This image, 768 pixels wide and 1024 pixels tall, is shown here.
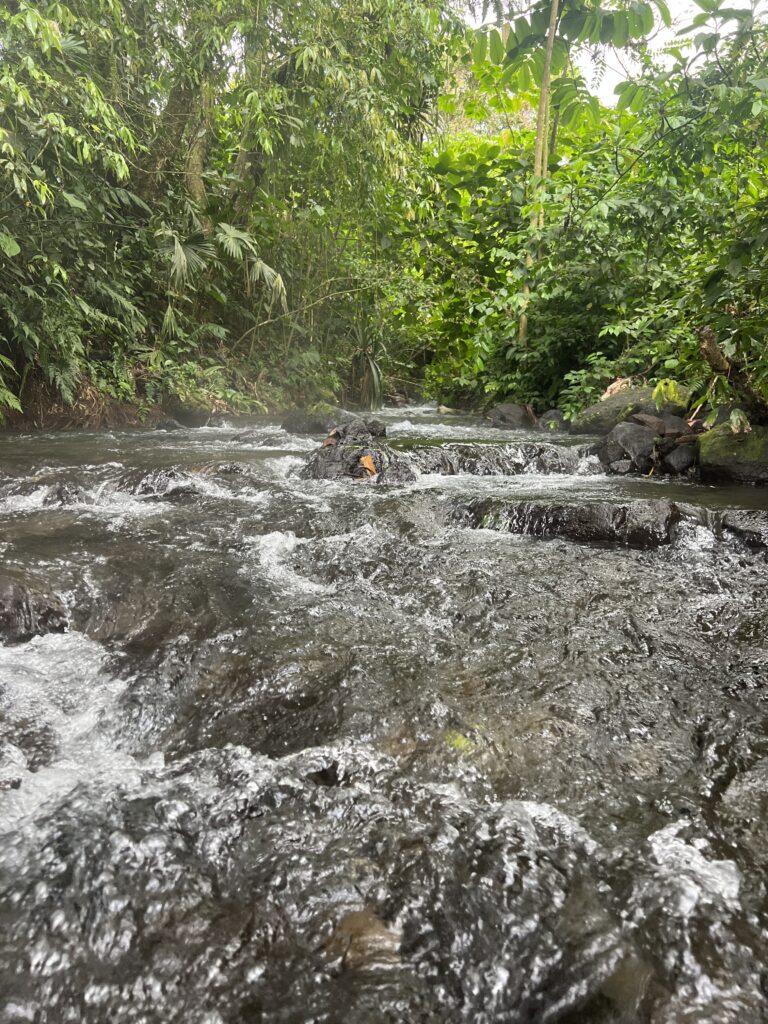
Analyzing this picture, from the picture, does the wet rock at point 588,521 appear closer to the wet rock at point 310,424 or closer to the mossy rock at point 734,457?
the mossy rock at point 734,457

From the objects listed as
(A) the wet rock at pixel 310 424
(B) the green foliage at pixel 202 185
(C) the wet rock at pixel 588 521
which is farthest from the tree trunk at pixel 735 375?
(A) the wet rock at pixel 310 424

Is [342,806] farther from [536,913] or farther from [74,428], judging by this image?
[74,428]

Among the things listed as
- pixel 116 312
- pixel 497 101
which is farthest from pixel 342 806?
pixel 497 101

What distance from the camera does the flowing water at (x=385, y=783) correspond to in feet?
4.17

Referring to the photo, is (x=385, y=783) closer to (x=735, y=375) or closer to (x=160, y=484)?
(x=160, y=484)

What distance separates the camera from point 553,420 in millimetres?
9172

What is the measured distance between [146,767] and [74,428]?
710 centimetres

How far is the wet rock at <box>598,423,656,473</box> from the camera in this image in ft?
20.8

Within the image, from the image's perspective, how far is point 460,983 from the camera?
127 cm

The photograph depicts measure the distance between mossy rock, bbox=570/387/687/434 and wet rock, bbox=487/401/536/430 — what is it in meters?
1.04

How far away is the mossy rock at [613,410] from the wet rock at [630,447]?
2.70 feet

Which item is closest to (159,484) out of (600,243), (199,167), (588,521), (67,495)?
(67,495)

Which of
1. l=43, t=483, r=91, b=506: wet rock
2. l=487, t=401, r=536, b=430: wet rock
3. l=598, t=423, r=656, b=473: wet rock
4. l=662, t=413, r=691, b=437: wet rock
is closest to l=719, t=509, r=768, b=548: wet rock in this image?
l=598, t=423, r=656, b=473: wet rock

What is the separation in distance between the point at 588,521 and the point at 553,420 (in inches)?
208
